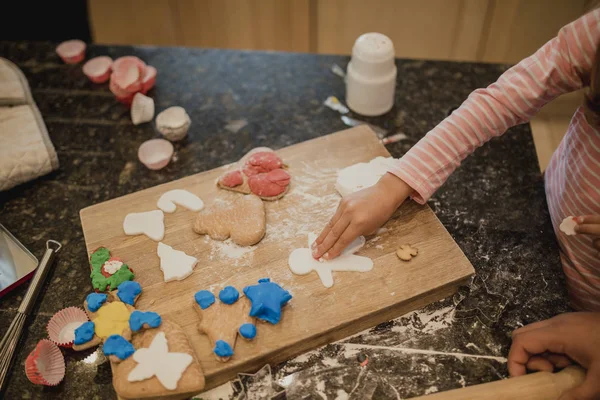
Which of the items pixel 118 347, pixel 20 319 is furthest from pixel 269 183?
pixel 20 319

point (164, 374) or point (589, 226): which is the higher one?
point (589, 226)

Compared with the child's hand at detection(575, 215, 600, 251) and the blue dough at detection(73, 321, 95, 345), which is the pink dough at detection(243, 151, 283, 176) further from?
the child's hand at detection(575, 215, 600, 251)

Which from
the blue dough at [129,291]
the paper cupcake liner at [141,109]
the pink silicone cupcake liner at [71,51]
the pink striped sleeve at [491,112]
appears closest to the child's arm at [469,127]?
the pink striped sleeve at [491,112]

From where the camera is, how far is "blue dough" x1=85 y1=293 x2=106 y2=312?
2.78 ft

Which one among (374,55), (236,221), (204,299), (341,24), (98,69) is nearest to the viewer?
(204,299)

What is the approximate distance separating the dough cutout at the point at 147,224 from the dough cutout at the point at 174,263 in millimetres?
35

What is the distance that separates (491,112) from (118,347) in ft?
2.54

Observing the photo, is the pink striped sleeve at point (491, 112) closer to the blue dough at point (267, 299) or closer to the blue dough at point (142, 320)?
the blue dough at point (267, 299)

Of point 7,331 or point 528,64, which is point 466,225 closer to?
point 528,64

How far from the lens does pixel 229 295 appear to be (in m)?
0.84

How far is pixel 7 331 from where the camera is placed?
0.88m

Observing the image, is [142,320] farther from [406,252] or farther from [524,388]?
[524,388]

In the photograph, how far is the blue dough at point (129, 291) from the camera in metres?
0.85

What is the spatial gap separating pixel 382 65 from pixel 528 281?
566 mm
